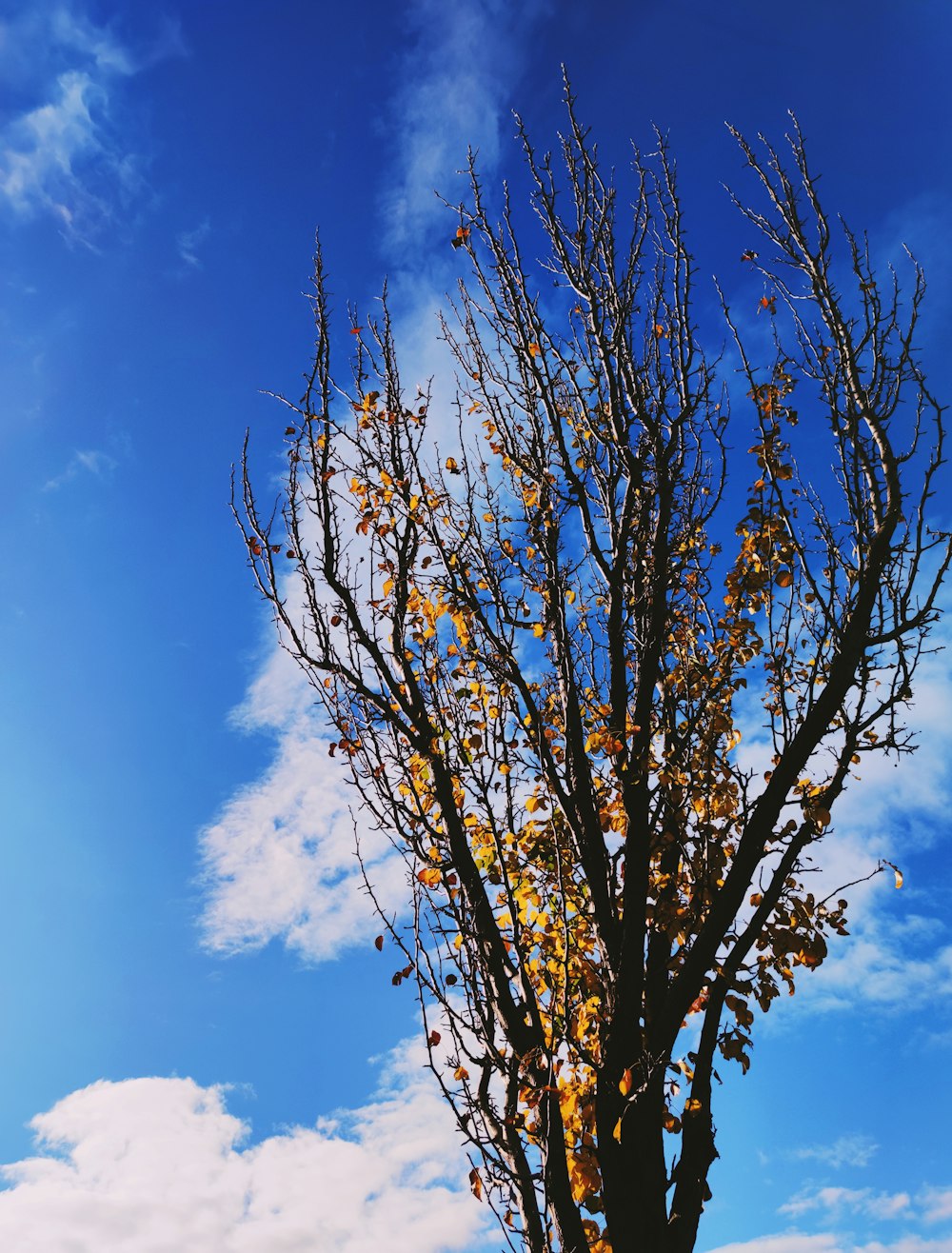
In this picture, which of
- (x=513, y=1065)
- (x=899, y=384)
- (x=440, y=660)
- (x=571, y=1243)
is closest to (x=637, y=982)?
(x=513, y=1065)

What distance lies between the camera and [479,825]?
20.4 ft

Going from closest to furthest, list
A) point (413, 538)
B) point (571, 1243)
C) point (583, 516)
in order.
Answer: point (571, 1243) → point (583, 516) → point (413, 538)

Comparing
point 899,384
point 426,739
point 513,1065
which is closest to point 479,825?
point 426,739

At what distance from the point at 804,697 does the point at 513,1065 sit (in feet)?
10.6

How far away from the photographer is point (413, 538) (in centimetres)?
690

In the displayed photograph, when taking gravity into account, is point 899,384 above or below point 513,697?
above

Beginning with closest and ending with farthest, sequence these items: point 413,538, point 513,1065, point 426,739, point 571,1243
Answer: point 571,1243 < point 513,1065 < point 426,739 < point 413,538

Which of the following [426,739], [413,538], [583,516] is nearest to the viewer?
[426,739]

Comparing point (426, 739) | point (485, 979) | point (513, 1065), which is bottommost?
point (513, 1065)

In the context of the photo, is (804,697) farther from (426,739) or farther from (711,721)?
(426,739)

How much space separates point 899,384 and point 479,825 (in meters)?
4.50

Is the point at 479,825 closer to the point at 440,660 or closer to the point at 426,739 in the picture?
the point at 426,739

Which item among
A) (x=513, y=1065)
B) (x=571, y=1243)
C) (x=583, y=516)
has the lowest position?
(x=571, y=1243)

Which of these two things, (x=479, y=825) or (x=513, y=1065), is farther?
(x=479, y=825)
